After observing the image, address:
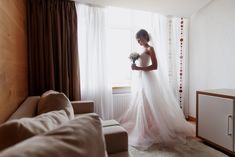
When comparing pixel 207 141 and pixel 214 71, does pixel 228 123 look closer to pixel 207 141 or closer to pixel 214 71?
pixel 207 141

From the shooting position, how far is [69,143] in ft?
1.90

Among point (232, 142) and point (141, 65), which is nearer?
point (232, 142)

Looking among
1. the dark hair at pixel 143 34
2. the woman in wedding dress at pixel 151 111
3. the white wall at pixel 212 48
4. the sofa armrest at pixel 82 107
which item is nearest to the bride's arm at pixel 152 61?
the woman in wedding dress at pixel 151 111

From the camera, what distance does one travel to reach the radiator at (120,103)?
125 inches

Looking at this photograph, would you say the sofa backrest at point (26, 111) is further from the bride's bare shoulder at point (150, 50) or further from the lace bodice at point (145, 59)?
the bride's bare shoulder at point (150, 50)

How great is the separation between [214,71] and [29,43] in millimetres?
3105

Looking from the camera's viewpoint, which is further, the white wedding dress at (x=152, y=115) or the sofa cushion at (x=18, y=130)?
the white wedding dress at (x=152, y=115)

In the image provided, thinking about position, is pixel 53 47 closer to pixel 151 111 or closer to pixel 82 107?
pixel 82 107

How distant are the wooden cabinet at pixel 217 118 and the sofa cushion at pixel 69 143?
1.99m

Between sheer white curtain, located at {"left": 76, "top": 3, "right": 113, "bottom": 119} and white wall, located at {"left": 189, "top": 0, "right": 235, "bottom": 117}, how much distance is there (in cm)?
186

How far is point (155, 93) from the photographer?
2619 mm

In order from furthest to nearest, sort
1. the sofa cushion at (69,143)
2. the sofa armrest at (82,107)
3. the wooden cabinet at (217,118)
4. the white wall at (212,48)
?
the white wall at (212,48) → the sofa armrest at (82,107) → the wooden cabinet at (217,118) → the sofa cushion at (69,143)

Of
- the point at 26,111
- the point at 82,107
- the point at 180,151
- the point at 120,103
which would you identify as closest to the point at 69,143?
the point at 26,111

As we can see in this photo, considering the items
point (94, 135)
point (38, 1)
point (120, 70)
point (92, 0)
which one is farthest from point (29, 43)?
point (94, 135)
